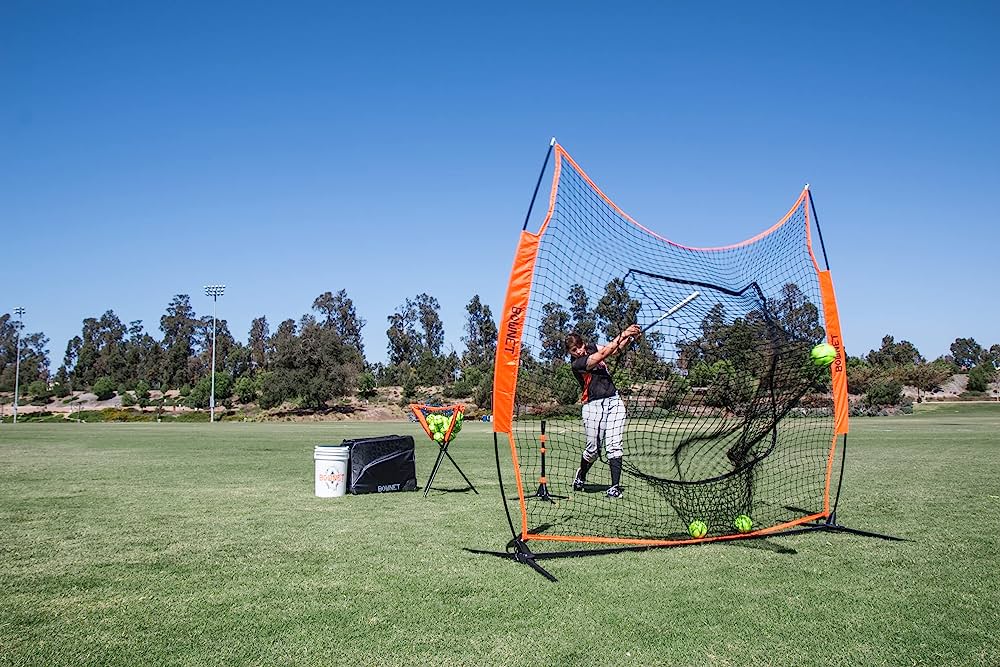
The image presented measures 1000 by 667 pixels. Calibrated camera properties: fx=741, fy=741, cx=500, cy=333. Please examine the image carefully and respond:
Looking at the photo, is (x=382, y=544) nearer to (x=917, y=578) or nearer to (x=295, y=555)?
(x=295, y=555)

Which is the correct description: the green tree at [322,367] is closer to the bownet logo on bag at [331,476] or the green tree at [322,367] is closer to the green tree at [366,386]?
the green tree at [366,386]

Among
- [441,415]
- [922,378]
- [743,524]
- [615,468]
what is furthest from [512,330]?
[922,378]

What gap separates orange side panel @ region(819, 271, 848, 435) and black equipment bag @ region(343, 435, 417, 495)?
5463 mm

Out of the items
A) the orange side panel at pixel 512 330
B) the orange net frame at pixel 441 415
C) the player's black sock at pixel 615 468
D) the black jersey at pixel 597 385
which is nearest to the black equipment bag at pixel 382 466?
the orange net frame at pixel 441 415

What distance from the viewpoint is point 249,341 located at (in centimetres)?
12275

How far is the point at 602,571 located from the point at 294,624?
238 cm

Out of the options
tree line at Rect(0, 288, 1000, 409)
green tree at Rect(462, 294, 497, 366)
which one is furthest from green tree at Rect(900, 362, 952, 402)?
green tree at Rect(462, 294, 497, 366)

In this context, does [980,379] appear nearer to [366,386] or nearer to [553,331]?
[366,386]

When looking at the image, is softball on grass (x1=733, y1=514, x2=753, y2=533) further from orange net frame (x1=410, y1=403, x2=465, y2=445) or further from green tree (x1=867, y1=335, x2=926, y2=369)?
green tree (x1=867, y1=335, x2=926, y2=369)

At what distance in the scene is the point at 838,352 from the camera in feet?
26.0

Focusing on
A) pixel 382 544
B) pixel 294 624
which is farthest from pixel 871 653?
pixel 382 544

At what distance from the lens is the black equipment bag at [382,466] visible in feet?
32.7

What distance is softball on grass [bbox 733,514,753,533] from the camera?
23.0 feet

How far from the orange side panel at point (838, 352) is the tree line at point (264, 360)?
41339 millimetres
